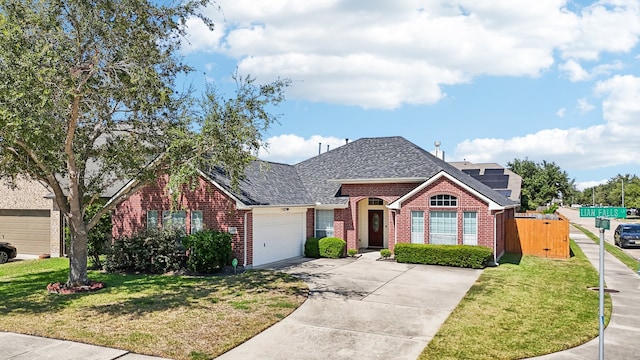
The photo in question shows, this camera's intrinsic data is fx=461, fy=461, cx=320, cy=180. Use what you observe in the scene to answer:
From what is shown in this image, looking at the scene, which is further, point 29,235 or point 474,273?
point 29,235

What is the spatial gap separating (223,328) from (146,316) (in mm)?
2375

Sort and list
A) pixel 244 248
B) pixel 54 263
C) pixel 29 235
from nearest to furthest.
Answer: pixel 244 248 → pixel 54 263 → pixel 29 235

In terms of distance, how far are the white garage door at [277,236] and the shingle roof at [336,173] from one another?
2.42 feet

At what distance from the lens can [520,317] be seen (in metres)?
11.5

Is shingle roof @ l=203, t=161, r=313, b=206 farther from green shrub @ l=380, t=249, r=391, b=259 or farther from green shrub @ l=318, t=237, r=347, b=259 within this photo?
green shrub @ l=380, t=249, r=391, b=259

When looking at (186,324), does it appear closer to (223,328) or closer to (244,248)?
(223,328)

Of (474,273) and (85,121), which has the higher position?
(85,121)

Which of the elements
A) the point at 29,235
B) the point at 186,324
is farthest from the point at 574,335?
the point at 29,235

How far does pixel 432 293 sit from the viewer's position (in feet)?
47.0

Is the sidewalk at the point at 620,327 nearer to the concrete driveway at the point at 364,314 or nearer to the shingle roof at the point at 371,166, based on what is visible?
the concrete driveway at the point at 364,314

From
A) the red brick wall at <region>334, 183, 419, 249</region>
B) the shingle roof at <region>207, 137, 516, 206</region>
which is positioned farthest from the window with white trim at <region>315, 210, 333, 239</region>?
the shingle roof at <region>207, 137, 516, 206</region>

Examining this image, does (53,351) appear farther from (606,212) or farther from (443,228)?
(443,228)

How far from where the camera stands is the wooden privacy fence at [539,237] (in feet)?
73.4

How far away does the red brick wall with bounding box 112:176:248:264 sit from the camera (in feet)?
62.3
